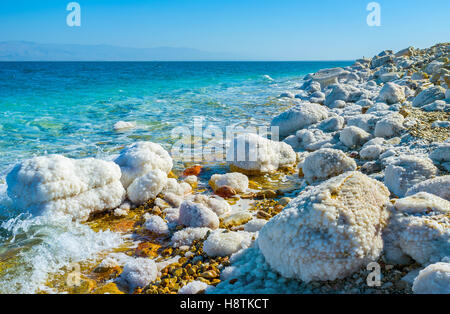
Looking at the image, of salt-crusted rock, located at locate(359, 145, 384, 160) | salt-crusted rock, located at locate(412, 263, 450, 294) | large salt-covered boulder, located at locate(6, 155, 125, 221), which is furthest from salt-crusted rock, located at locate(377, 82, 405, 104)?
salt-crusted rock, located at locate(412, 263, 450, 294)

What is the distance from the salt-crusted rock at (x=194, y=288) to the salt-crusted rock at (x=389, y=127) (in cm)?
521

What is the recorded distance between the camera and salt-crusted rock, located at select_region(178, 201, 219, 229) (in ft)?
12.7

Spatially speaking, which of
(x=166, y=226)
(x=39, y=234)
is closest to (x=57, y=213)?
(x=39, y=234)

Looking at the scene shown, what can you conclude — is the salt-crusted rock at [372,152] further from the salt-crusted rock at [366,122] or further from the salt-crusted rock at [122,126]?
the salt-crusted rock at [122,126]

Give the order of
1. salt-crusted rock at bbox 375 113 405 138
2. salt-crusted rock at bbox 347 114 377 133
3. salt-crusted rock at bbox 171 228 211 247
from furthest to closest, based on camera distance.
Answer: salt-crusted rock at bbox 347 114 377 133, salt-crusted rock at bbox 375 113 405 138, salt-crusted rock at bbox 171 228 211 247

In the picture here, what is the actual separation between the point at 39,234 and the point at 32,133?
755cm

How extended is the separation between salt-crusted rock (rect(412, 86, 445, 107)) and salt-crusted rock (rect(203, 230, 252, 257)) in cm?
689

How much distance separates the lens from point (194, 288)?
2660mm

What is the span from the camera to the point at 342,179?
109 inches

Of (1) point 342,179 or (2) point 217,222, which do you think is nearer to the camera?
(1) point 342,179

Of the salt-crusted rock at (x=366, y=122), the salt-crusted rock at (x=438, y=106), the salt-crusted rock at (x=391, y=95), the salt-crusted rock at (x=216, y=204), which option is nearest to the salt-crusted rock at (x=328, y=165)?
the salt-crusted rock at (x=216, y=204)

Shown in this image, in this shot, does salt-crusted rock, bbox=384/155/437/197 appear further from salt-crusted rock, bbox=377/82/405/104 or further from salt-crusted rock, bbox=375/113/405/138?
salt-crusted rock, bbox=377/82/405/104

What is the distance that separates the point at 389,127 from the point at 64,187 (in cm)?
584
